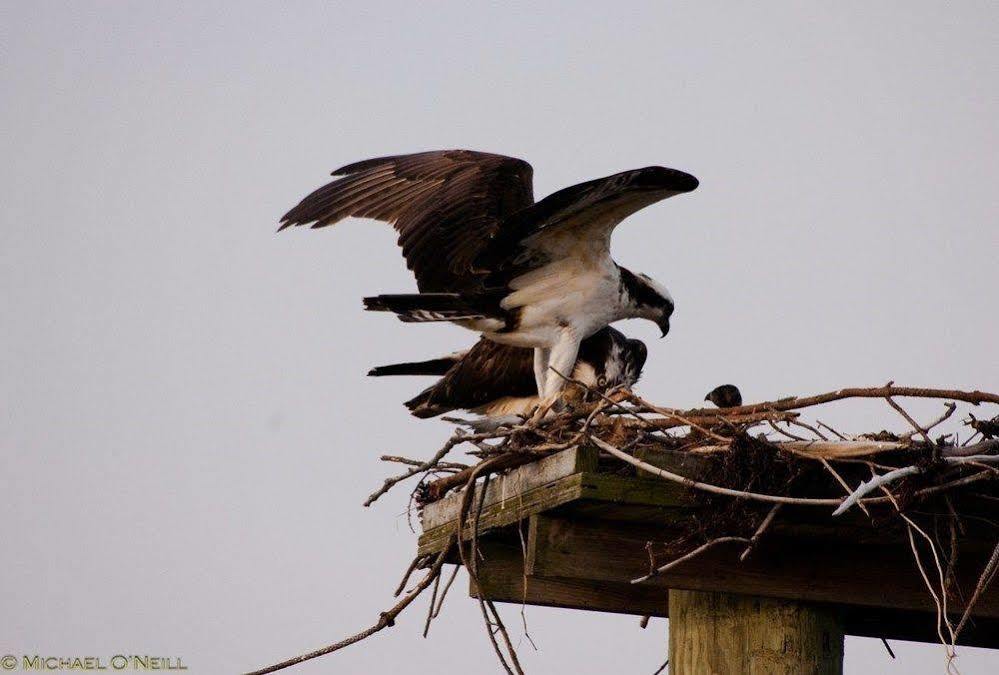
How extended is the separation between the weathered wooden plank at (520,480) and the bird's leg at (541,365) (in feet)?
5.55

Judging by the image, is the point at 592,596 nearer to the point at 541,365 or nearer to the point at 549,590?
the point at 549,590

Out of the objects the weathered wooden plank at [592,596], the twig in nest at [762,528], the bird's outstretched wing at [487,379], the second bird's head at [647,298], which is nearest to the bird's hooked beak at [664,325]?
the second bird's head at [647,298]

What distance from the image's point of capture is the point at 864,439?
3865mm

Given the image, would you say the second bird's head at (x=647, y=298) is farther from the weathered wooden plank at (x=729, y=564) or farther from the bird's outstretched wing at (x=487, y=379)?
the weathered wooden plank at (x=729, y=564)

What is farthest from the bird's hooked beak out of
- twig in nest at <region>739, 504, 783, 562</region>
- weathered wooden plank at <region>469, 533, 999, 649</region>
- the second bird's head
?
twig in nest at <region>739, 504, 783, 562</region>

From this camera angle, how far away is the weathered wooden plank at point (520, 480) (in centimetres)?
368

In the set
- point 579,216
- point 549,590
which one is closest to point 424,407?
point 579,216

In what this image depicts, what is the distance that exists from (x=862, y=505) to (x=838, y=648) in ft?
2.39

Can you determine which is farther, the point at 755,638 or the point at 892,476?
the point at 755,638

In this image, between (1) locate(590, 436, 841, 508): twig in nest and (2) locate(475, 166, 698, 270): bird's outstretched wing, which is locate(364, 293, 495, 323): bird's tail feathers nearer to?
(2) locate(475, 166, 698, 270): bird's outstretched wing

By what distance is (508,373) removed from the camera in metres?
6.83

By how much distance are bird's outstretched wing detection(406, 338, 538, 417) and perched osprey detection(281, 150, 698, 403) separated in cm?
30

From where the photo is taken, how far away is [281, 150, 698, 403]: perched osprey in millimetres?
5828

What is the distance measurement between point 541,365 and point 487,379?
0.46 m
